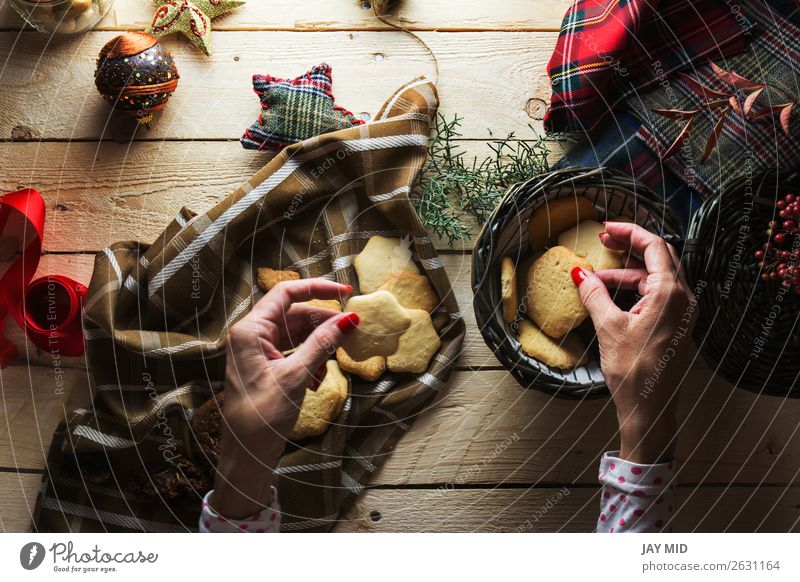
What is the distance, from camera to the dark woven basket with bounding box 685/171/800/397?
42 centimetres

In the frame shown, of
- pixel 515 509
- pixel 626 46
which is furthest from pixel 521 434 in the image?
pixel 626 46

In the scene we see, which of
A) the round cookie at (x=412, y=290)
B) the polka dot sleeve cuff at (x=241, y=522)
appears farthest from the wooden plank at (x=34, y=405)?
the round cookie at (x=412, y=290)

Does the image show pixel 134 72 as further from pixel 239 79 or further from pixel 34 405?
pixel 34 405

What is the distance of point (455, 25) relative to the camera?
0.48 m

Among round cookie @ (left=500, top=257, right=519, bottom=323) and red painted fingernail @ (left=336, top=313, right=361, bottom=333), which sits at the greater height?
round cookie @ (left=500, top=257, right=519, bottom=323)

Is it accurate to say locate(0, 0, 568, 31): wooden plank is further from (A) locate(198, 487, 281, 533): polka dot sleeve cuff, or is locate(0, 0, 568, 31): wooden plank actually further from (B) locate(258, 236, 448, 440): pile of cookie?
(A) locate(198, 487, 281, 533): polka dot sleeve cuff

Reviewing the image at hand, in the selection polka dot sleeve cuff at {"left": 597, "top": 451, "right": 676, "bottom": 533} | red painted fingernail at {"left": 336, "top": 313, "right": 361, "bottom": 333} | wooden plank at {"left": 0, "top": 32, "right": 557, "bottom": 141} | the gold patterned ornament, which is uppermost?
the gold patterned ornament

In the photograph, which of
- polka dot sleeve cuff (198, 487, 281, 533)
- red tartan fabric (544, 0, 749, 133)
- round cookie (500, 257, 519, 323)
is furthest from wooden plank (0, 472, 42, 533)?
red tartan fabric (544, 0, 749, 133)

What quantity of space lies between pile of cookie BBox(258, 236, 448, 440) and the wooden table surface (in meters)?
0.04

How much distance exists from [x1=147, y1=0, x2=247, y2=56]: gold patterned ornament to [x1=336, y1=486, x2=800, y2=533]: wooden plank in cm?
33

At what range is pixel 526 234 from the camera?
0.43 meters

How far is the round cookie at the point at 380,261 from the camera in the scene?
1.41 ft
